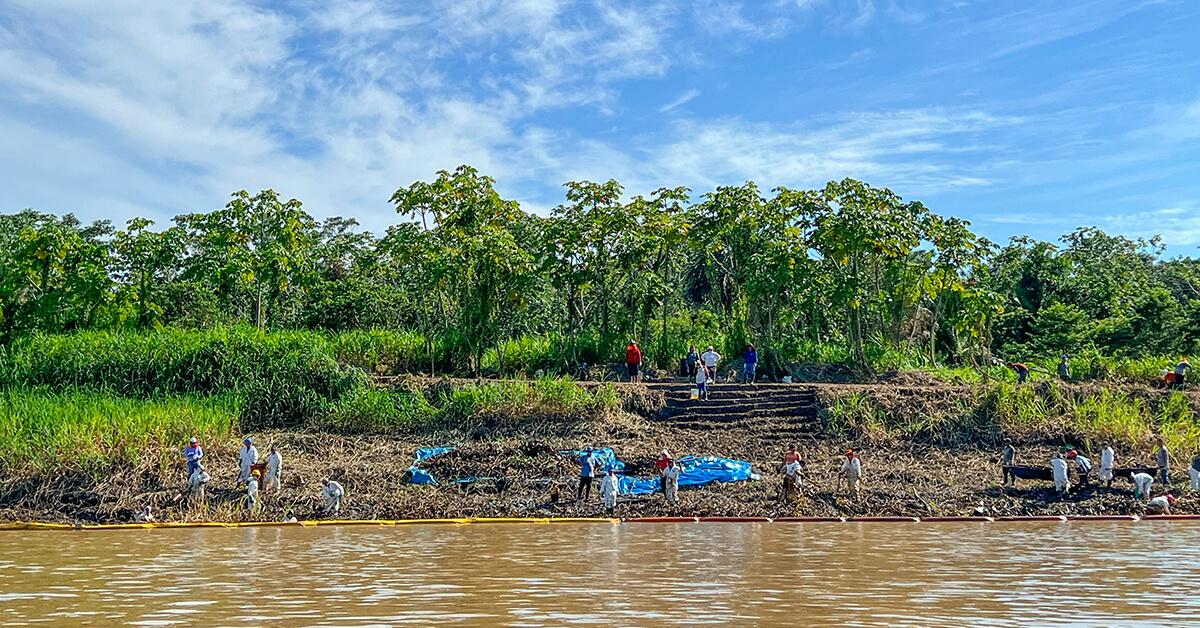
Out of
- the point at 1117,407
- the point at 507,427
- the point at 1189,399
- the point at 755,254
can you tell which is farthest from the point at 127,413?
the point at 1189,399

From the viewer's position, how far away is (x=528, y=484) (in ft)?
61.5

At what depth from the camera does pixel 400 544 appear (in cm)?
1384

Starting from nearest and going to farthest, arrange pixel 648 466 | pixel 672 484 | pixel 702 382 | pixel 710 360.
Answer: pixel 672 484 → pixel 648 466 → pixel 702 382 → pixel 710 360

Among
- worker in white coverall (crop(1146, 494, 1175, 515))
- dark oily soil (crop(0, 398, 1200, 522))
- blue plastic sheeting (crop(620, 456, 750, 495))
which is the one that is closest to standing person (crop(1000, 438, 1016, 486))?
dark oily soil (crop(0, 398, 1200, 522))

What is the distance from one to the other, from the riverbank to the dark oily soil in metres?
0.04

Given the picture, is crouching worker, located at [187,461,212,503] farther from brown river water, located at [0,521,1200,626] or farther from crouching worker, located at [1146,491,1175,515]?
crouching worker, located at [1146,491,1175,515]

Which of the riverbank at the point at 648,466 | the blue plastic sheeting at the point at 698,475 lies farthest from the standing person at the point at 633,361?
the blue plastic sheeting at the point at 698,475

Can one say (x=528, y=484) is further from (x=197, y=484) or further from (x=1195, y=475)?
(x=1195, y=475)

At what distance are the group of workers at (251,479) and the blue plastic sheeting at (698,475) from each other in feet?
17.4

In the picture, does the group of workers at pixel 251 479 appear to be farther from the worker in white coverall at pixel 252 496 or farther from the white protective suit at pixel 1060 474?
the white protective suit at pixel 1060 474

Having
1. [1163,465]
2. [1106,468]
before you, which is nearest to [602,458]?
[1106,468]

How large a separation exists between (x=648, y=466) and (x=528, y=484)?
2519 mm

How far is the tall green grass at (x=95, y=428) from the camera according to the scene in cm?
1823

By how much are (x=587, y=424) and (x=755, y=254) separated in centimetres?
879
